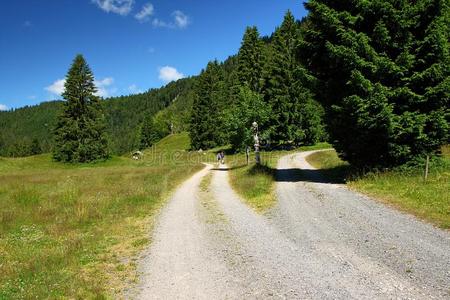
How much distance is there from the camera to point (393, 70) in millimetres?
18266

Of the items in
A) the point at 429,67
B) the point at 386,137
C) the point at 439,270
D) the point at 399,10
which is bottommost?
the point at 439,270

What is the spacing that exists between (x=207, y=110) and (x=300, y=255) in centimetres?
6738

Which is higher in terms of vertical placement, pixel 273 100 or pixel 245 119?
pixel 273 100

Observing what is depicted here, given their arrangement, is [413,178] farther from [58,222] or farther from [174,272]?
[58,222]

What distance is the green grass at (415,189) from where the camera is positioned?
1300 cm

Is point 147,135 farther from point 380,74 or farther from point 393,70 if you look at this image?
point 393,70

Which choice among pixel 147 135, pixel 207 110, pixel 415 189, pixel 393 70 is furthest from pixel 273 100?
pixel 147 135

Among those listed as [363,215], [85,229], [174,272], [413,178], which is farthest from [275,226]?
[413,178]

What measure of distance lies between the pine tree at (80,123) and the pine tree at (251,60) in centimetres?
2367

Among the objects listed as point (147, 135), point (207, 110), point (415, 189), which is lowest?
point (415, 189)

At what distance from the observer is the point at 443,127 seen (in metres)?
18.7

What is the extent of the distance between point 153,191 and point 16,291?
50.2 feet

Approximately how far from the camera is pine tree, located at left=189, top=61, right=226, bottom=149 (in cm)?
7656

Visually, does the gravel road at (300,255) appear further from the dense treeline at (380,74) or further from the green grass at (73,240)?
the dense treeline at (380,74)
